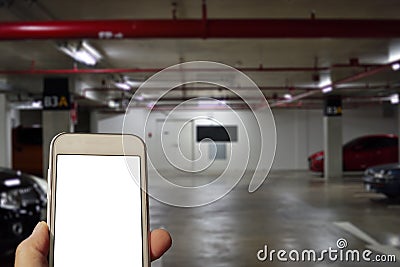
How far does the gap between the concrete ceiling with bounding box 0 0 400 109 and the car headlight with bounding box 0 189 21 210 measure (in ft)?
5.55

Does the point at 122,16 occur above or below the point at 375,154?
above

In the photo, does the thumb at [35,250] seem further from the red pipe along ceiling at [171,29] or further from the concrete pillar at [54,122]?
the concrete pillar at [54,122]

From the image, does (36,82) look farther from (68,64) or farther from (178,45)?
(178,45)

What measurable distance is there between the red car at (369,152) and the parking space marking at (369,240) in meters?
8.94

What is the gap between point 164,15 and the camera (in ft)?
18.6

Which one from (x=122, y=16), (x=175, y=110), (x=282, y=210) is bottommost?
(x=282, y=210)

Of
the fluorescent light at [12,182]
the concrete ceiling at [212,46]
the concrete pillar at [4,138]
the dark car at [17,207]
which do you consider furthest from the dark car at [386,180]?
the concrete pillar at [4,138]

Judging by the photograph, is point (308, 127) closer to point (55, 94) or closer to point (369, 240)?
point (55, 94)

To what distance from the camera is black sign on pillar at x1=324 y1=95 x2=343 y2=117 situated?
14.6 m

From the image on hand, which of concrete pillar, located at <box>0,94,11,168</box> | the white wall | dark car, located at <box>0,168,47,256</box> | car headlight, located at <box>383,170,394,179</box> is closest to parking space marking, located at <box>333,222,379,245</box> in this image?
car headlight, located at <box>383,170,394,179</box>

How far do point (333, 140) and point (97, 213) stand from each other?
14381 millimetres

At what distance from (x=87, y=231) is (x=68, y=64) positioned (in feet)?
28.7

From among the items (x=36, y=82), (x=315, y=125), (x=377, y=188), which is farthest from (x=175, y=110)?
(x=315, y=125)

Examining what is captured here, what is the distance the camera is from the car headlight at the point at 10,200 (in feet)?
14.0
